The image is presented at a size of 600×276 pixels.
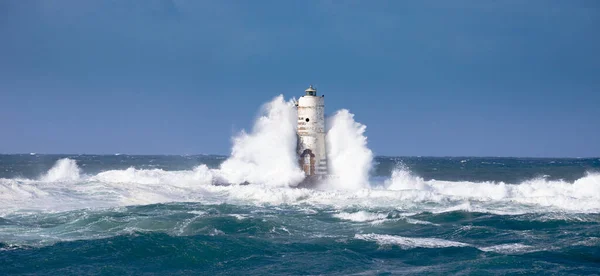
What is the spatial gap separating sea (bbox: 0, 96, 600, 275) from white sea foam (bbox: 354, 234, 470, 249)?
1.5 inches

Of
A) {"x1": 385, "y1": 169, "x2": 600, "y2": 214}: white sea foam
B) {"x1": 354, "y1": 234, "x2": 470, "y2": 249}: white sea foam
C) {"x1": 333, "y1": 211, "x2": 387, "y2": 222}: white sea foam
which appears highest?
{"x1": 385, "y1": 169, "x2": 600, "y2": 214}: white sea foam

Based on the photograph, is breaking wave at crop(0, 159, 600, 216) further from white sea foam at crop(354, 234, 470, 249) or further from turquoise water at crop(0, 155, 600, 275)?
white sea foam at crop(354, 234, 470, 249)


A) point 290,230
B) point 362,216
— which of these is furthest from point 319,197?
point 290,230

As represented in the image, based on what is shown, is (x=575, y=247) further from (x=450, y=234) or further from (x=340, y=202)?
(x=340, y=202)

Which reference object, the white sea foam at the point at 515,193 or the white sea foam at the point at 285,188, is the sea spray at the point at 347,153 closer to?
the white sea foam at the point at 285,188

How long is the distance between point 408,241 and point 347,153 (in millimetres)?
20017

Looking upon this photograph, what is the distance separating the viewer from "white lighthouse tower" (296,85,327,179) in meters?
40.0

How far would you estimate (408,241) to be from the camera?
69.7 ft

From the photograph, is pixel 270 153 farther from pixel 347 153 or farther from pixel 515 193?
pixel 515 193

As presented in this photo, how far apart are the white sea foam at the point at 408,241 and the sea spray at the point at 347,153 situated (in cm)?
1756

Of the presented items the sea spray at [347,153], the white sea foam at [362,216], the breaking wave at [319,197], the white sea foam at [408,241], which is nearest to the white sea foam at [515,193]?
the breaking wave at [319,197]

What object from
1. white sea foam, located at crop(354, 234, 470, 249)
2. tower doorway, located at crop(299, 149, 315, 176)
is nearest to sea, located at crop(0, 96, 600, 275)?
white sea foam, located at crop(354, 234, 470, 249)

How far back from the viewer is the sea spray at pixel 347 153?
4025 cm

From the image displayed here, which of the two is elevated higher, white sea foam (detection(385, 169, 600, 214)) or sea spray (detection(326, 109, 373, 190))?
sea spray (detection(326, 109, 373, 190))
